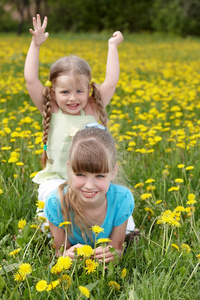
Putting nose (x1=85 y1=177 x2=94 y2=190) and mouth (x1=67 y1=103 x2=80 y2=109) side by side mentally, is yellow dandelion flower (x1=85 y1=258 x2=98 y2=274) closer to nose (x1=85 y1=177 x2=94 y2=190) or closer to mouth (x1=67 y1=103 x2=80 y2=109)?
nose (x1=85 y1=177 x2=94 y2=190)

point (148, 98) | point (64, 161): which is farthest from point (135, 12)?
point (64, 161)

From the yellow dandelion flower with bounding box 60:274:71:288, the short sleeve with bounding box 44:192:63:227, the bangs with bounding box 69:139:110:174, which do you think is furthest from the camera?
the short sleeve with bounding box 44:192:63:227

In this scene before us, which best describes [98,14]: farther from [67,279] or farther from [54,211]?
[67,279]

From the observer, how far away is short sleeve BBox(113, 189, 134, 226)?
6.27 feet

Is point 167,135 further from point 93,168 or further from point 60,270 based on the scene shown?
point 60,270

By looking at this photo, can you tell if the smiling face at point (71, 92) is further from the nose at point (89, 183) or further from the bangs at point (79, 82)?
the nose at point (89, 183)

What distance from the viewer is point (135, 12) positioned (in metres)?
33.6

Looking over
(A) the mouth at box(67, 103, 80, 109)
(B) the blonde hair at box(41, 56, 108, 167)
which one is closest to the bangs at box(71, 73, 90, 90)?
(B) the blonde hair at box(41, 56, 108, 167)

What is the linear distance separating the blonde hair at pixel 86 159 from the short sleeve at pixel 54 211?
0.03 metres

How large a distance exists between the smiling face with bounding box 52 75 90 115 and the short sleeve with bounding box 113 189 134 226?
0.60m

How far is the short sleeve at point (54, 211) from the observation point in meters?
1.85

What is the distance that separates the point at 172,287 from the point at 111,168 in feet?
1.81

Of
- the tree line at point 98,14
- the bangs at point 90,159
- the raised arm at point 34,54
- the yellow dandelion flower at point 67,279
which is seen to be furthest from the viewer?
the tree line at point 98,14

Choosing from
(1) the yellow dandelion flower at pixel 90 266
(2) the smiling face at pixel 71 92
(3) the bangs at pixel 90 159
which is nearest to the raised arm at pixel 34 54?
(2) the smiling face at pixel 71 92
